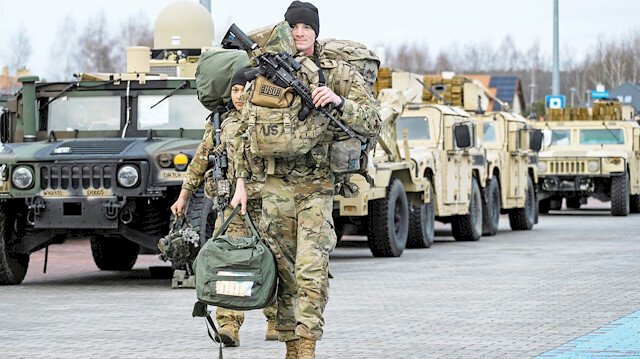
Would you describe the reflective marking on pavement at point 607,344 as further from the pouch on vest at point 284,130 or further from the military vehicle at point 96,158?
the military vehicle at point 96,158

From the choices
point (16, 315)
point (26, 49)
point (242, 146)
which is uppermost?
point (26, 49)

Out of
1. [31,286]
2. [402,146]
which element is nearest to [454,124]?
[402,146]

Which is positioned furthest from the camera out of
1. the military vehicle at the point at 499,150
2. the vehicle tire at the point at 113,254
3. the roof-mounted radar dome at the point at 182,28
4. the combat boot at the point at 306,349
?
the military vehicle at the point at 499,150

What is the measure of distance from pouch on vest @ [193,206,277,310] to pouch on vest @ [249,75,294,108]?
2.31ft

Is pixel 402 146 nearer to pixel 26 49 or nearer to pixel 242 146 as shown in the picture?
pixel 242 146

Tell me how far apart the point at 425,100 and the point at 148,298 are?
34.6ft

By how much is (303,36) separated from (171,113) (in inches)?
252

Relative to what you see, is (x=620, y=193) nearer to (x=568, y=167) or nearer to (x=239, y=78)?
(x=568, y=167)

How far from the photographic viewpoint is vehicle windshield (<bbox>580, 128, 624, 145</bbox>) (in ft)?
99.5

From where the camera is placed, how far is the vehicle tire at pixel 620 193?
28844 mm

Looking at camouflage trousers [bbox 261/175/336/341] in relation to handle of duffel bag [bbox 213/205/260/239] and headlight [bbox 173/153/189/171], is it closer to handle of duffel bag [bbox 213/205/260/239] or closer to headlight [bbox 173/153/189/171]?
handle of duffel bag [bbox 213/205/260/239]

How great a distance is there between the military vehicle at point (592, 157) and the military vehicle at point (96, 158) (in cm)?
1464

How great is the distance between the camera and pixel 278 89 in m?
8.08

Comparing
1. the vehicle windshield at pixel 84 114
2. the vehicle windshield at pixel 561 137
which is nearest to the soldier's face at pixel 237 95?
the vehicle windshield at pixel 84 114
